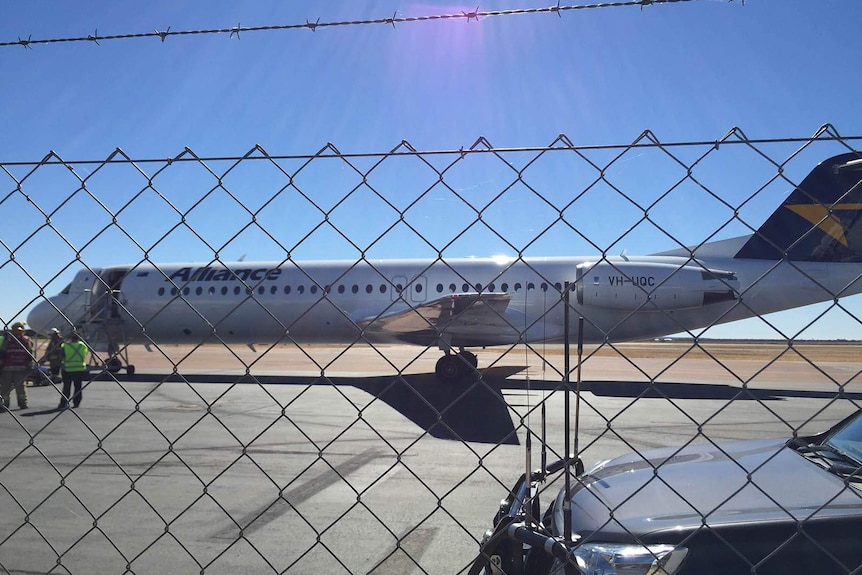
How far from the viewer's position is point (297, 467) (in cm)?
721

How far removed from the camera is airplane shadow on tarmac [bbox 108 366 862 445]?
9.94 metres

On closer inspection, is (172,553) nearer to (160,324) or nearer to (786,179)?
(786,179)

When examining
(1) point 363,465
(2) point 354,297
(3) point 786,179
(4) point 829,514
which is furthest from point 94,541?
(2) point 354,297

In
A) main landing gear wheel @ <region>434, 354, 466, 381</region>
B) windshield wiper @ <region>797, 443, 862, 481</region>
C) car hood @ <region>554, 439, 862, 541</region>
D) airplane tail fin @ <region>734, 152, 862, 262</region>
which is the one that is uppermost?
airplane tail fin @ <region>734, 152, 862, 262</region>

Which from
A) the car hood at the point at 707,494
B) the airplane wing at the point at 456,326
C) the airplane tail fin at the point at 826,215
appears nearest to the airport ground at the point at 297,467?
the car hood at the point at 707,494

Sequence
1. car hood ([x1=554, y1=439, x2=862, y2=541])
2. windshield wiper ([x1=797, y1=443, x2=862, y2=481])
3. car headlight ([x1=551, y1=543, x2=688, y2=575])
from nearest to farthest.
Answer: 1. car headlight ([x1=551, y1=543, x2=688, y2=575])
2. car hood ([x1=554, y1=439, x2=862, y2=541])
3. windshield wiper ([x1=797, y1=443, x2=862, y2=481])

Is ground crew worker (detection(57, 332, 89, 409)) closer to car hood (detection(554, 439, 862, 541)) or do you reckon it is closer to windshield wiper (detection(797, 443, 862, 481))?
car hood (detection(554, 439, 862, 541))

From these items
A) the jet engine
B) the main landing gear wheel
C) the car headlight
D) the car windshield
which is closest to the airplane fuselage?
the jet engine

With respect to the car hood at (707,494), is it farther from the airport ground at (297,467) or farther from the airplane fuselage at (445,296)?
the airplane fuselage at (445,296)

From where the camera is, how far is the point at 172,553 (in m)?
4.54

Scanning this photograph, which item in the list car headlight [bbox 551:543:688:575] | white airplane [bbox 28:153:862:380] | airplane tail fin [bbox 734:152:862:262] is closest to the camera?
airplane tail fin [bbox 734:152:862:262]

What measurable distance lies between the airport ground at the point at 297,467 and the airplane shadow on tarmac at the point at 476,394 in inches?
3.7

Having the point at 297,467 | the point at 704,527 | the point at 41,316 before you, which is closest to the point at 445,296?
the point at 297,467

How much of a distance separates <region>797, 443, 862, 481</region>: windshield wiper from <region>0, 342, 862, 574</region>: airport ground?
A: 0.23 meters
